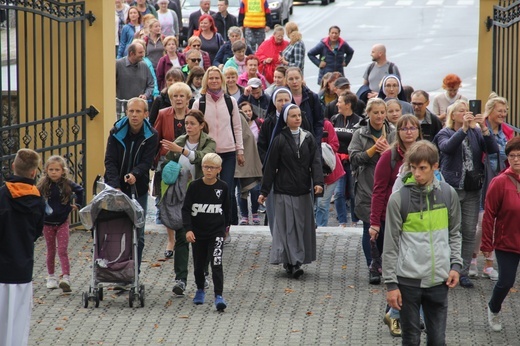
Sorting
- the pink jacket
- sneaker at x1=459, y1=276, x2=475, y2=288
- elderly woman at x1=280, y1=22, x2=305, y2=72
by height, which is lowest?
sneaker at x1=459, y1=276, x2=475, y2=288

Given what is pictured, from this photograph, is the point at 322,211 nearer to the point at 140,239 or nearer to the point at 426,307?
the point at 140,239

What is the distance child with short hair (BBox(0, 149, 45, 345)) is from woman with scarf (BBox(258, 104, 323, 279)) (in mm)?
3280

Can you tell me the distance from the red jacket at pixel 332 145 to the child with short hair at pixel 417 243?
17.3 ft

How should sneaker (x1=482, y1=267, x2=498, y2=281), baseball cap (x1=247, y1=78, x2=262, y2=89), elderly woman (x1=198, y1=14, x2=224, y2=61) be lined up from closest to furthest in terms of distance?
sneaker (x1=482, y1=267, x2=498, y2=281) → baseball cap (x1=247, y1=78, x2=262, y2=89) → elderly woman (x1=198, y1=14, x2=224, y2=61)

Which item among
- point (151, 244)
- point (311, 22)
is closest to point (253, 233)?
point (151, 244)

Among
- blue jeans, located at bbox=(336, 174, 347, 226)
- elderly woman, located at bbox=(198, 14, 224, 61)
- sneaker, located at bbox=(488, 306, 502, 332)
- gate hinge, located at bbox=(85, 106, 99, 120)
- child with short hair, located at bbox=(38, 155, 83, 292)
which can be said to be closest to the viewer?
sneaker, located at bbox=(488, 306, 502, 332)

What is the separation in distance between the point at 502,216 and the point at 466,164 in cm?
162

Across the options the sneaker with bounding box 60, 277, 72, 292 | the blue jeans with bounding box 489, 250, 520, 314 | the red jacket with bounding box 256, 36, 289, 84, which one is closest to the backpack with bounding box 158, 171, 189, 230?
the sneaker with bounding box 60, 277, 72, 292

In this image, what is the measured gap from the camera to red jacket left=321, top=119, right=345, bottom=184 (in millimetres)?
14000

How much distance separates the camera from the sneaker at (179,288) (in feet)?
37.6

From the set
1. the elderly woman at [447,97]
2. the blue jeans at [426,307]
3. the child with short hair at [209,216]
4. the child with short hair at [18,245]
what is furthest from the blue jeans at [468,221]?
the child with short hair at [18,245]

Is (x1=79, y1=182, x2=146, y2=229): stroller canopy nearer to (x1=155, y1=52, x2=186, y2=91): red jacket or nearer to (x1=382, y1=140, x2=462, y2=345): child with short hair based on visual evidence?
(x1=382, y1=140, x2=462, y2=345): child with short hair

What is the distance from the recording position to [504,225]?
10.3 metres

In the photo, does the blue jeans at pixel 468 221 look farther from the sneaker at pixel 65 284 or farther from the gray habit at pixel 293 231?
the sneaker at pixel 65 284
